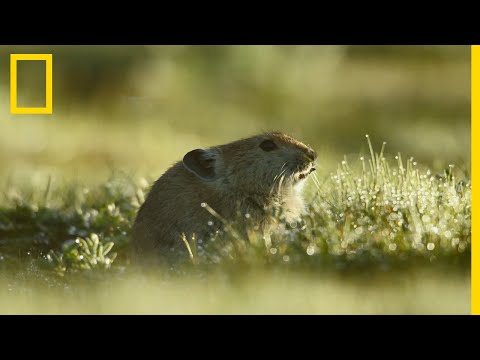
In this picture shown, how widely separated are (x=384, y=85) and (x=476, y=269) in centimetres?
1181

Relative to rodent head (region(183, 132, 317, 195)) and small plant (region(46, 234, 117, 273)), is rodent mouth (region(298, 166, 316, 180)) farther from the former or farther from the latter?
small plant (region(46, 234, 117, 273))

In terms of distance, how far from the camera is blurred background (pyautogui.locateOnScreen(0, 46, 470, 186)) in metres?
15.2

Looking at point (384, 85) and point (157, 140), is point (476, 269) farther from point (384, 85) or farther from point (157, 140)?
point (384, 85)

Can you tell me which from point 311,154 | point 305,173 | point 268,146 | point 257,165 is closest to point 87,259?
point 257,165

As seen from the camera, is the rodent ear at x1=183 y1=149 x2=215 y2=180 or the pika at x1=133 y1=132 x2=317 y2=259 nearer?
the pika at x1=133 y1=132 x2=317 y2=259

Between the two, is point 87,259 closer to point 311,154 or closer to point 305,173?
point 305,173

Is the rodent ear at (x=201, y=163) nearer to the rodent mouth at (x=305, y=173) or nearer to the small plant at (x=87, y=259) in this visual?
the rodent mouth at (x=305, y=173)

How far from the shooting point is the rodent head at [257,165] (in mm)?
8344

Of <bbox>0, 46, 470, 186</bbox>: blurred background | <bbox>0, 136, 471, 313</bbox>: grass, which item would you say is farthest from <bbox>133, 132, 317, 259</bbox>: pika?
<bbox>0, 46, 470, 186</bbox>: blurred background

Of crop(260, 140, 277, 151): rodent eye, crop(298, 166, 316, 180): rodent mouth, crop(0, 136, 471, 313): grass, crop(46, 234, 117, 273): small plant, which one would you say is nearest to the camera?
crop(0, 136, 471, 313): grass

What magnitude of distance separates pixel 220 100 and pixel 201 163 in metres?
10.0

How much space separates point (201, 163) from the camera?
28.0 feet

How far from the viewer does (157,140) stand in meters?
15.4

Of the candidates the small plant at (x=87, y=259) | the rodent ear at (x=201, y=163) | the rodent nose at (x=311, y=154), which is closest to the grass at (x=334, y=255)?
the small plant at (x=87, y=259)
